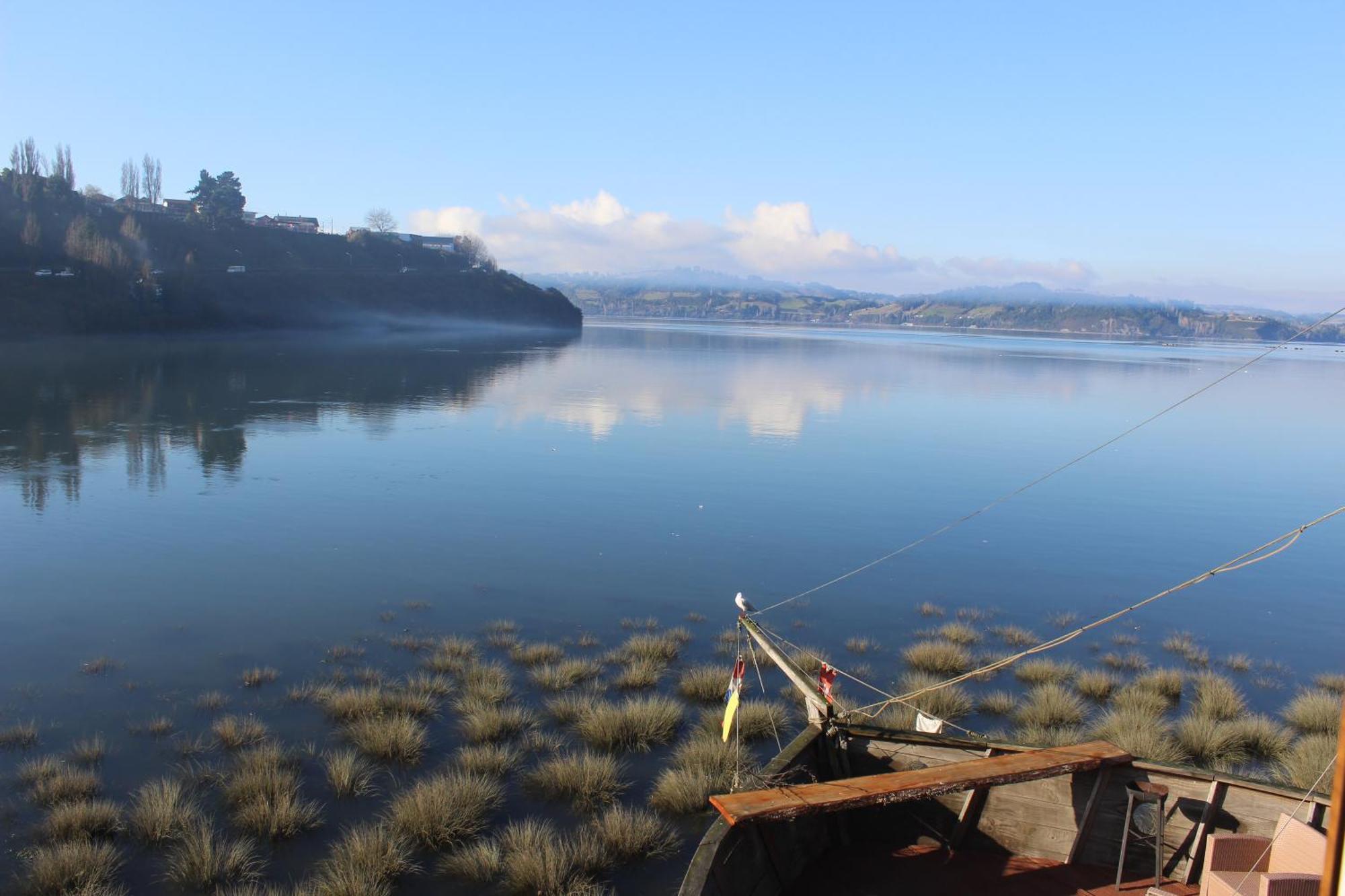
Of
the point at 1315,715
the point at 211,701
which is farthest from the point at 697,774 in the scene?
the point at 1315,715

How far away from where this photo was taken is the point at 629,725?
31.3 ft

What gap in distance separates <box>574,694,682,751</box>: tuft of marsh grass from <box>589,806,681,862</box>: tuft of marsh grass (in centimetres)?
142

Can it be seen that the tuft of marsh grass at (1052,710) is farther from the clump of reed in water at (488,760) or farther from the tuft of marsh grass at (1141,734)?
the clump of reed in water at (488,760)

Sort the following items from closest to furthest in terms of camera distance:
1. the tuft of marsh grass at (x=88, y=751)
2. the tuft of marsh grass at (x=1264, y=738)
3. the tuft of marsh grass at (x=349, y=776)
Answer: the tuft of marsh grass at (x=349, y=776) → the tuft of marsh grass at (x=88, y=751) → the tuft of marsh grass at (x=1264, y=738)

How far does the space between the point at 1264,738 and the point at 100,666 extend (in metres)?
12.4

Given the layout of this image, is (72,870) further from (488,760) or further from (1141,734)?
(1141,734)

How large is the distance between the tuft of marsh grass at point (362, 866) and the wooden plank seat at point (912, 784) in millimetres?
2565

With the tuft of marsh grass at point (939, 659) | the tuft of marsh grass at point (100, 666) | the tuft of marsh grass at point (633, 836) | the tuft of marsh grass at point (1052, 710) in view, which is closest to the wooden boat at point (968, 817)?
the tuft of marsh grass at point (633, 836)

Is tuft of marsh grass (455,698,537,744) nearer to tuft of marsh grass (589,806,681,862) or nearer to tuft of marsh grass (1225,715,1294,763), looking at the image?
tuft of marsh grass (589,806,681,862)

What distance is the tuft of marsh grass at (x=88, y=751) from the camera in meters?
8.50

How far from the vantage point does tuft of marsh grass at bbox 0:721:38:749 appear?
28.5ft

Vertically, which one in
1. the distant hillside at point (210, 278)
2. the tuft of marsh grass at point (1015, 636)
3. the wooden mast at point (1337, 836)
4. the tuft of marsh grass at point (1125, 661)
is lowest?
the tuft of marsh grass at point (1125, 661)

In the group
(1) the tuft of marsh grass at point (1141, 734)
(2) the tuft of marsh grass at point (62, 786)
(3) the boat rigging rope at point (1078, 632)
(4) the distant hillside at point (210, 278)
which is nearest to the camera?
(3) the boat rigging rope at point (1078, 632)

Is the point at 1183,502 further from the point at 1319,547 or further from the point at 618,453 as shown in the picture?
the point at 618,453
